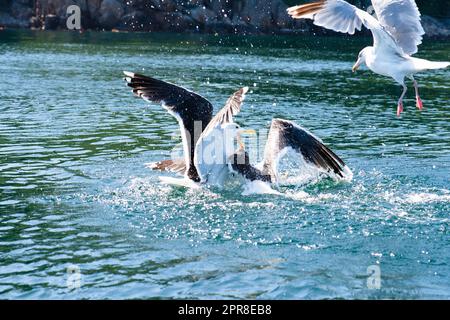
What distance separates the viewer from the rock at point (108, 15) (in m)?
79.0

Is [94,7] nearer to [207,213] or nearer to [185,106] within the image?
[185,106]

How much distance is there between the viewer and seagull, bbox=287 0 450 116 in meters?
16.5

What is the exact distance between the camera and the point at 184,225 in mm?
13688

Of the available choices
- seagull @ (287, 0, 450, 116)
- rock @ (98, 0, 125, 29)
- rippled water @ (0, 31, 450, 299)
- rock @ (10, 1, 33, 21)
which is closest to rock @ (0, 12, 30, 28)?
rock @ (10, 1, 33, 21)

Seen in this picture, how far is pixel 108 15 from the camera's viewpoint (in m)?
79.0

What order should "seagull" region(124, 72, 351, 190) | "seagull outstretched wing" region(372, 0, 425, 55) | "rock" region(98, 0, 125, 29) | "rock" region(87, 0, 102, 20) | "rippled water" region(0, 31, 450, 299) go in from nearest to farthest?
"rippled water" region(0, 31, 450, 299), "seagull" region(124, 72, 351, 190), "seagull outstretched wing" region(372, 0, 425, 55), "rock" region(98, 0, 125, 29), "rock" region(87, 0, 102, 20)

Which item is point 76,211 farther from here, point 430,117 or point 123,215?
point 430,117

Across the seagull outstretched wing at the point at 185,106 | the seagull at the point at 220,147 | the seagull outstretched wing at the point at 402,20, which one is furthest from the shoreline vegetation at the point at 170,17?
the seagull at the point at 220,147

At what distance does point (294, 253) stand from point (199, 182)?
3.57 meters

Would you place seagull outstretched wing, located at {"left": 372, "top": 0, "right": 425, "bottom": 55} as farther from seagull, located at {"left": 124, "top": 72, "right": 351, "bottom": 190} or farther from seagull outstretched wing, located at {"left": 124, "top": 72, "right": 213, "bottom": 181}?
seagull outstretched wing, located at {"left": 124, "top": 72, "right": 213, "bottom": 181}

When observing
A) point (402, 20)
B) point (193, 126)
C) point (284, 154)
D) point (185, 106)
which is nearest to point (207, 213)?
point (193, 126)

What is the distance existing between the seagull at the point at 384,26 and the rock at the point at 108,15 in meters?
63.5

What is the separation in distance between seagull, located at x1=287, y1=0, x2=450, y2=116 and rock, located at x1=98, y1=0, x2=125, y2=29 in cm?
6345
